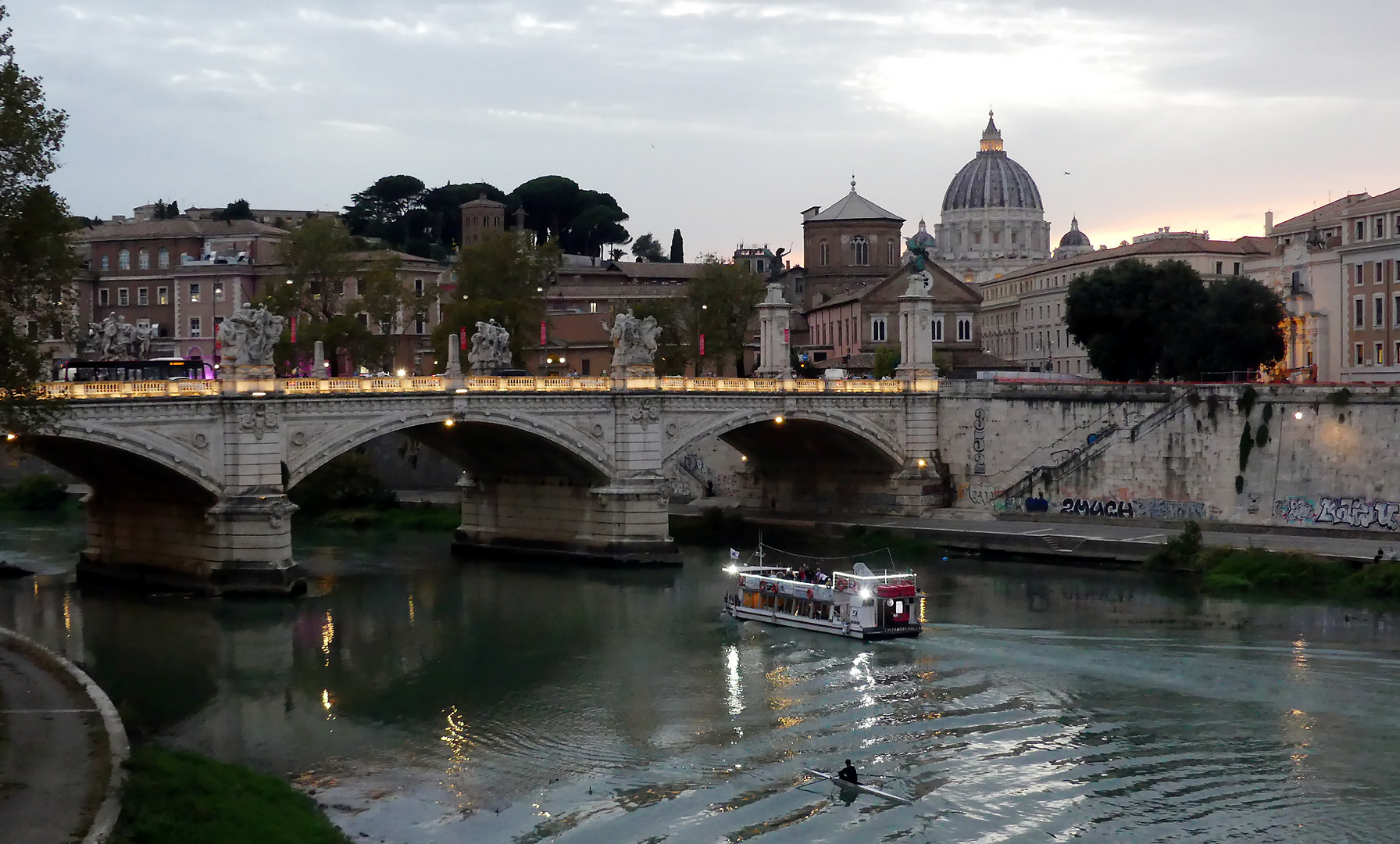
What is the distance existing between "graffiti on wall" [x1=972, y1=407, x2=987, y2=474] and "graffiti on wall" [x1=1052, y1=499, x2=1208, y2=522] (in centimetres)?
376

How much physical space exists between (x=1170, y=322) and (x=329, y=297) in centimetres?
3350

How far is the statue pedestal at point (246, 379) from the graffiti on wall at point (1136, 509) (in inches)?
961

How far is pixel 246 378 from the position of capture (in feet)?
143

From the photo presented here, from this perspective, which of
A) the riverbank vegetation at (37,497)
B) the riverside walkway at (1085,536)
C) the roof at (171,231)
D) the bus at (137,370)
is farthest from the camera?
the roof at (171,231)

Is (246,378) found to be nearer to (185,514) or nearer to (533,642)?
(185,514)

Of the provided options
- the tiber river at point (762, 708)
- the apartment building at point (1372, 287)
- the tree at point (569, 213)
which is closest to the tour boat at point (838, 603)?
the tiber river at point (762, 708)

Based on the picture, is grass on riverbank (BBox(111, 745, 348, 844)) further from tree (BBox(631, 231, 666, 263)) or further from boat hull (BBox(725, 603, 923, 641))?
tree (BBox(631, 231, 666, 263))

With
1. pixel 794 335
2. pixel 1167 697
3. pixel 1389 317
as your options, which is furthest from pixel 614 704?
pixel 794 335

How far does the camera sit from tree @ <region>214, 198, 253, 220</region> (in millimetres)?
116312

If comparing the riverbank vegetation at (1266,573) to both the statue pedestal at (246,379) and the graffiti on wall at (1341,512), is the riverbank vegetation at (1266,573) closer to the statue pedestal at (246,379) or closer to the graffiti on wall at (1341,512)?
the graffiti on wall at (1341,512)

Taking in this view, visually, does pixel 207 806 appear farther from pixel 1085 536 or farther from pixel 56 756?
pixel 1085 536

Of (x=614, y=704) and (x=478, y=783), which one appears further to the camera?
(x=614, y=704)

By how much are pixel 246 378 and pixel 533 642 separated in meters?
11.0

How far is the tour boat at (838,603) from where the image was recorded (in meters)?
37.3
